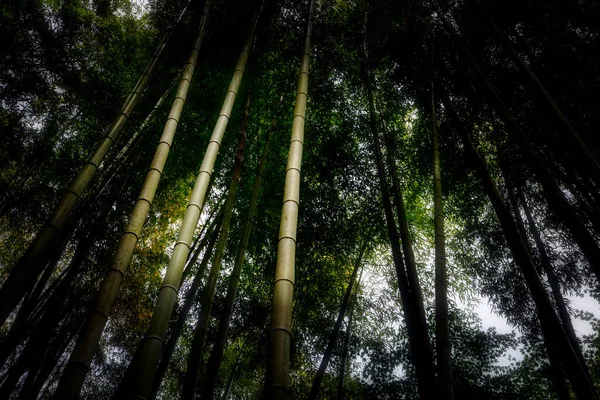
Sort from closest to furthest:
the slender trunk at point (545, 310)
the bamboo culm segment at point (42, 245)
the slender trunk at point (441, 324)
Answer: the bamboo culm segment at point (42, 245), the slender trunk at point (545, 310), the slender trunk at point (441, 324)

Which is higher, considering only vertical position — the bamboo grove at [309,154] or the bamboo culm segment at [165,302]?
the bamboo grove at [309,154]

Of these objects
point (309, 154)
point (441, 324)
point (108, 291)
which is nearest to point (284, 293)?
point (108, 291)

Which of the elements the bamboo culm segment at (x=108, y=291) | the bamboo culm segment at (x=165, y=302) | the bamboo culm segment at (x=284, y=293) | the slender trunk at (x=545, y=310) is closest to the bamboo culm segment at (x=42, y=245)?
the bamboo culm segment at (x=108, y=291)

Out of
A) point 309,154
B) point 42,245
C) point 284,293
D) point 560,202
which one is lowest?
point 284,293

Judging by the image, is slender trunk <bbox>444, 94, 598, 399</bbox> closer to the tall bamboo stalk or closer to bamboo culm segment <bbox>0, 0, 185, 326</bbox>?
the tall bamboo stalk

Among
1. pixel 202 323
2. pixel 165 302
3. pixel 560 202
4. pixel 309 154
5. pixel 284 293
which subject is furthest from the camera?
pixel 309 154

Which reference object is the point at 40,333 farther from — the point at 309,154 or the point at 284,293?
the point at 309,154

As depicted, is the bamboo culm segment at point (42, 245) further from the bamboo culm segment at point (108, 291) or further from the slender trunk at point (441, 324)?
the slender trunk at point (441, 324)

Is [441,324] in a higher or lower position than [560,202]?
lower

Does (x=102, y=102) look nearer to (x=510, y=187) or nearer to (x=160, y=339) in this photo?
(x=160, y=339)

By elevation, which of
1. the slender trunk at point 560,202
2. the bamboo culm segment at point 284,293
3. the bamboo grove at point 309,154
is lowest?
the bamboo culm segment at point 284,293

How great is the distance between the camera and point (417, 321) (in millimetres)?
2268

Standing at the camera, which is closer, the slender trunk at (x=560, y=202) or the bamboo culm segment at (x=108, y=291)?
the bamboo culm segment at (x=108, y=291)

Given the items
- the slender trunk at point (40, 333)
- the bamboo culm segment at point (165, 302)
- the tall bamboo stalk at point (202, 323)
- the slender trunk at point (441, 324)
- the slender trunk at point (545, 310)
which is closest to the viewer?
the bamboo culm segment at point (165, 302)
